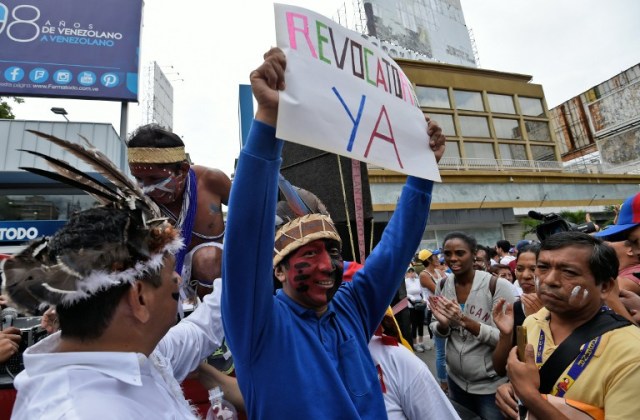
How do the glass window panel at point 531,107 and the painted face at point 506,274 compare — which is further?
the glass window panel at point 531,107

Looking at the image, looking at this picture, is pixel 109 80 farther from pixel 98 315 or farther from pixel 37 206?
pixel 98 315

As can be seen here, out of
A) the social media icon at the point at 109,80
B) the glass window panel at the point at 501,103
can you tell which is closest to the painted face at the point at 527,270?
the social media icon at the point at 109,80

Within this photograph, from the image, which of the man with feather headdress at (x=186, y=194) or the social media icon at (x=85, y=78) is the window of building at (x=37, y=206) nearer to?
the social media icon at (x=85, y=78)

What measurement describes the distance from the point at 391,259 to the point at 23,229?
50.6 feet

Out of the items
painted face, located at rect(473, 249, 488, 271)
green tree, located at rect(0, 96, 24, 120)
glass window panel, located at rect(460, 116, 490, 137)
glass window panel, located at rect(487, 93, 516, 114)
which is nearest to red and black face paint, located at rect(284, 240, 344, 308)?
painted face, located at rect(473, 249, 488, 271)

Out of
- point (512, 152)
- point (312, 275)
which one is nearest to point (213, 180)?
point (312, 275)

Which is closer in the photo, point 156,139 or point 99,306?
point 99,306

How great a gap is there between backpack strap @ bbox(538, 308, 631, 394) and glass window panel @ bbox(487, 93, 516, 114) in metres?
36.8

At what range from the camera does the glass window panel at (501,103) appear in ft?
114

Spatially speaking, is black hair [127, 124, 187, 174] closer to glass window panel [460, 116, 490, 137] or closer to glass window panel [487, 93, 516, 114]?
glass window panel [460, 116, 490, 137]

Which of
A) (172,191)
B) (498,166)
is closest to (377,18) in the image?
(498,166)

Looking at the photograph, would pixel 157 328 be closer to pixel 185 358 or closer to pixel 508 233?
pixel 185 358

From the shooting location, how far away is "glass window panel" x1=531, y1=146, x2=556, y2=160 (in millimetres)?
35625

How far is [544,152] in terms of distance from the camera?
36.1 m
